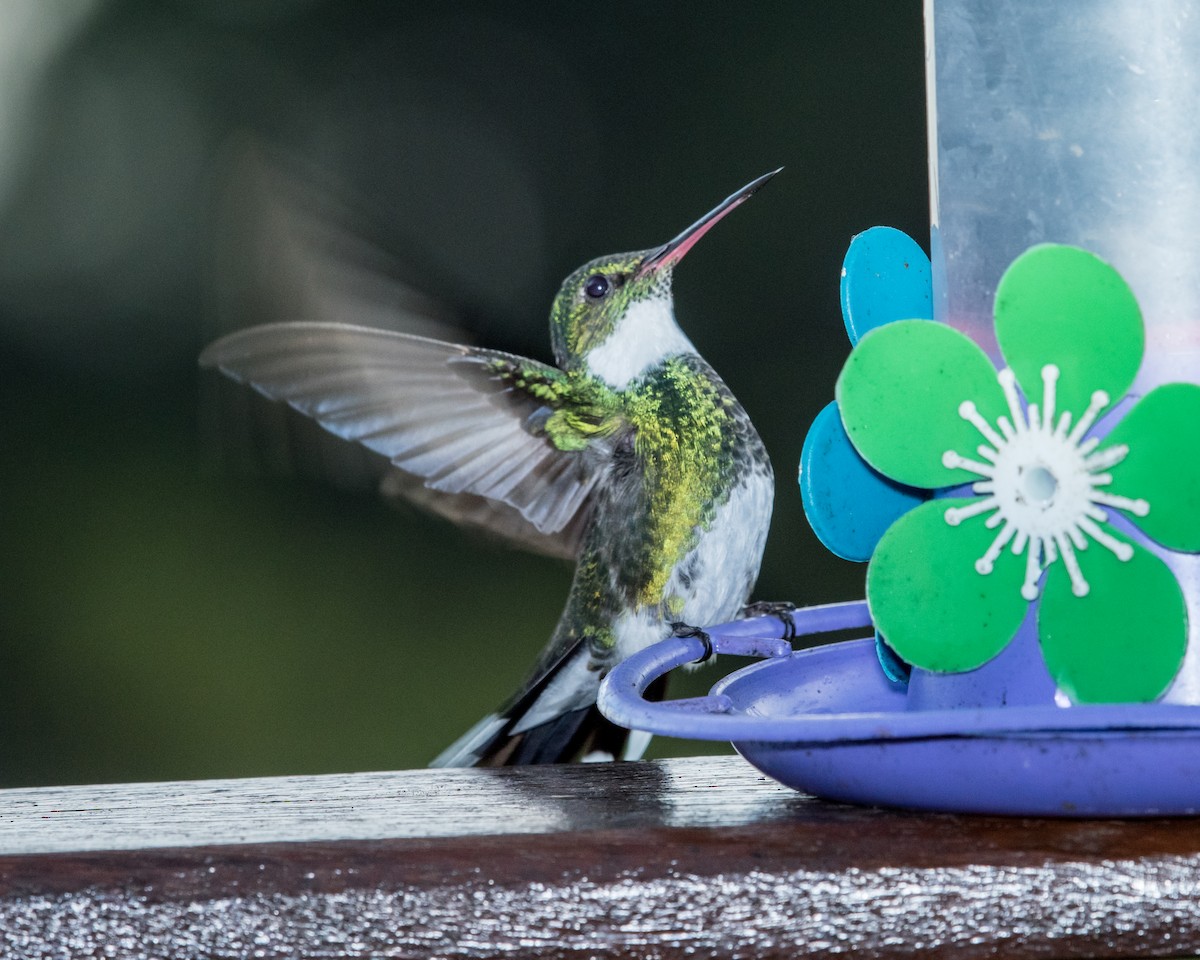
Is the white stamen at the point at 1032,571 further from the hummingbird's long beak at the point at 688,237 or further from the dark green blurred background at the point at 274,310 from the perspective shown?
the dark green blurred background at the point at 274,310

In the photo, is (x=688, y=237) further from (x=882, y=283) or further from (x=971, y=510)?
(x=971, y=510)

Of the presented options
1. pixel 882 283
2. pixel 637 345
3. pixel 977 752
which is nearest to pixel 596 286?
pixel 637 345

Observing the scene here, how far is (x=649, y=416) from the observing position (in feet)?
6.50

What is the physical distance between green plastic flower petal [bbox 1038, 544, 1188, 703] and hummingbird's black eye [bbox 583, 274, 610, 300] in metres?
1.33

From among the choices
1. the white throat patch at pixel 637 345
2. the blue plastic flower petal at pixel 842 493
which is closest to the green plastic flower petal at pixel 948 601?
the blue plastic flower petal at pixel 842 493

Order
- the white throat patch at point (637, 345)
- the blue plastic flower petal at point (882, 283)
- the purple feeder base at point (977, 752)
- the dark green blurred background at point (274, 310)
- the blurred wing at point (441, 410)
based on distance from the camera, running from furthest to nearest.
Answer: the dark green blurred background at point (274, 310)
the white throat patch at point (637, 345)
the blurred wing at point (441, 410)
the blue plastic flower petal at point (882, 283)
the purple feeder base at point (977, 752)

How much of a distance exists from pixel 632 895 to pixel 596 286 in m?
1.48

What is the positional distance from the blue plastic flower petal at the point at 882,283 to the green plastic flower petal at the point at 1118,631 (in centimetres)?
30

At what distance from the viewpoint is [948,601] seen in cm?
93

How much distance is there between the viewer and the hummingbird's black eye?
2.17 m

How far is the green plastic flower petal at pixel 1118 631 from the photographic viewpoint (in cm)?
89

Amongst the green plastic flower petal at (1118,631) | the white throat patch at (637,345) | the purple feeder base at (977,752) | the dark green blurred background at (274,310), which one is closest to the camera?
the purple feeder base at (977,752)

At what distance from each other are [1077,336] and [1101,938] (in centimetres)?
33

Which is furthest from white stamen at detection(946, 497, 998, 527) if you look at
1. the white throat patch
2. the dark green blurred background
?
the dark green blurred background
